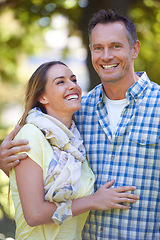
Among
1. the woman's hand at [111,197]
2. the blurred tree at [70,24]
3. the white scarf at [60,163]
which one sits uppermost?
the blurred tree at [70,24]

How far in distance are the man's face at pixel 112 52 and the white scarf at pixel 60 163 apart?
49 centimetres

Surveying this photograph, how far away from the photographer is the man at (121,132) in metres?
2.31

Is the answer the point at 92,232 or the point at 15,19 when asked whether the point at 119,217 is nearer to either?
the point at 92,232

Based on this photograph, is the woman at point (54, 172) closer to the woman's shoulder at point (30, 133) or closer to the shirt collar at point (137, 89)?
the woman's shoulder at point (30, 133)

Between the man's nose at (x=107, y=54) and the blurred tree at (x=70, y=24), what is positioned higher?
the blurred tree at (x=70, y=24)

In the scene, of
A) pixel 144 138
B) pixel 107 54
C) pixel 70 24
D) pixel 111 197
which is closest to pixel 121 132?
pixel 144 138

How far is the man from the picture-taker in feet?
7.59

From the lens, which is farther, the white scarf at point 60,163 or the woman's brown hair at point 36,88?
the woman's brown hair at point 36,88

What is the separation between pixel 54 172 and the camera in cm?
213

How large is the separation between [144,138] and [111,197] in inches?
16.3

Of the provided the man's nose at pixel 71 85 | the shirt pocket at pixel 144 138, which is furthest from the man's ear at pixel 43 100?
the shirt pocket at pixel 144 138

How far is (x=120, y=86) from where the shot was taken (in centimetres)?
254

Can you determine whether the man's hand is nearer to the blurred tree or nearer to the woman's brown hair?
the woman's brown hair

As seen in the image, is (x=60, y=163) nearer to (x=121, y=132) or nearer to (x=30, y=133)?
(x=30, y=133)
